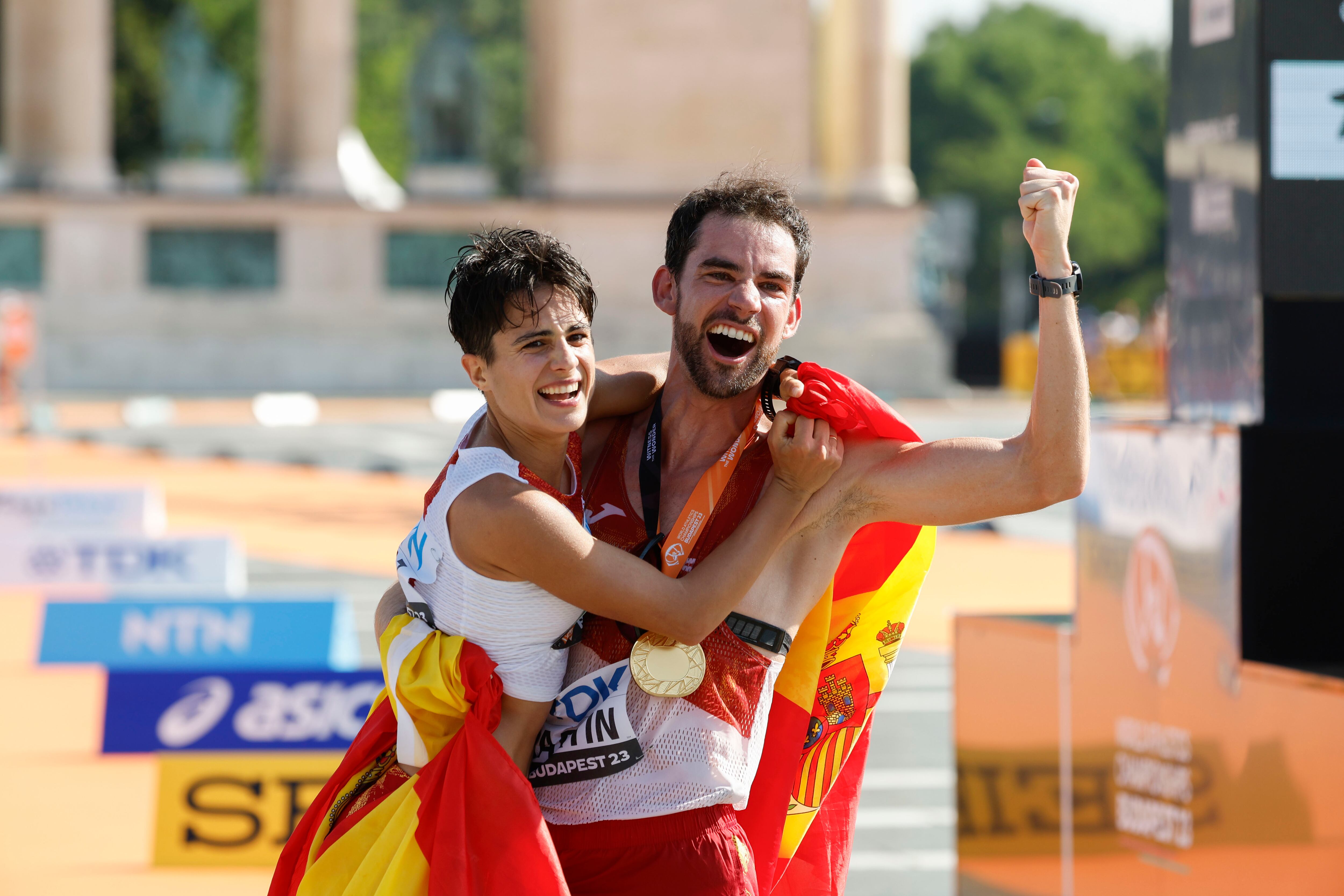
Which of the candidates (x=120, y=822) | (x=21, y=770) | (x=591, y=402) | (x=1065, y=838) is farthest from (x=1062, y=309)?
(x=21, y=770)

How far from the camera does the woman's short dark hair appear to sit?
3035 millimetres

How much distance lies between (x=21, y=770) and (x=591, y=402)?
5044 millimetres

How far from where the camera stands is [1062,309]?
3.11 metres

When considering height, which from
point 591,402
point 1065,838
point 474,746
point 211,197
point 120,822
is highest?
point 211,197

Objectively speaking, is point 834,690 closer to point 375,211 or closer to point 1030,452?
point 1030,452

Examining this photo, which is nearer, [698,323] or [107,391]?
[698,323]

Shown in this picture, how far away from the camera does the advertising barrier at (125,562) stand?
1144 cm

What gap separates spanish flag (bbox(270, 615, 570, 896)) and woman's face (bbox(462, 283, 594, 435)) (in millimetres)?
422

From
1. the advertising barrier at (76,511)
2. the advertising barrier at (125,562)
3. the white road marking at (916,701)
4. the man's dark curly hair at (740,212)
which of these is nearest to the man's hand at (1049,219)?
the man's dark curly hair at (740,212)

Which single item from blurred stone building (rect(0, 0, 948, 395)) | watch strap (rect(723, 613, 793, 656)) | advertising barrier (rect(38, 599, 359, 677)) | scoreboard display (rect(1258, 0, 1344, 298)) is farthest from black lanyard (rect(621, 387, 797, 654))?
blurred stone building (rect(0, 0, 948, 395))

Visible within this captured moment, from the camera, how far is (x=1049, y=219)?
3.10 metres

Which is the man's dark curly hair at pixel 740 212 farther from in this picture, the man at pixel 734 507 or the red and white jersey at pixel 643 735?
the red and white jersey at pixel 643 735

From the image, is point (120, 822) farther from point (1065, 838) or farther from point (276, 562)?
point (276, 562)

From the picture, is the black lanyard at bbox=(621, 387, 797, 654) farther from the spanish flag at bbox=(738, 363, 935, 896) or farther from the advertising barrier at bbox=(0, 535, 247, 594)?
the advertising barrier at bbox=(0, 535, 247, 594)
